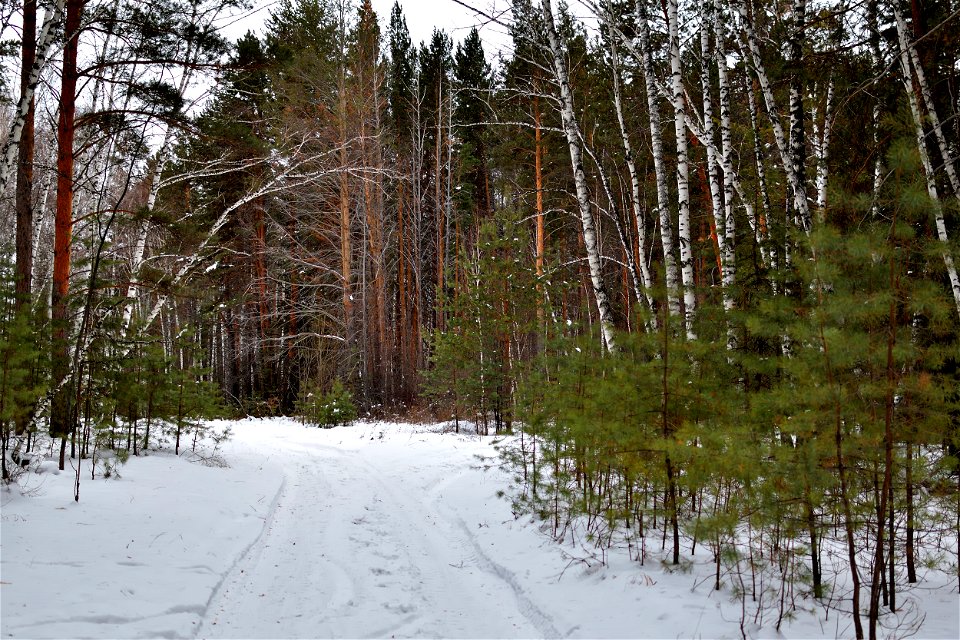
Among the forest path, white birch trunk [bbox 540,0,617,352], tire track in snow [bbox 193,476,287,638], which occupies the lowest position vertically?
the forest path

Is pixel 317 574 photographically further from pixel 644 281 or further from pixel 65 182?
pixel 65 182

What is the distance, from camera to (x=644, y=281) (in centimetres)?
860

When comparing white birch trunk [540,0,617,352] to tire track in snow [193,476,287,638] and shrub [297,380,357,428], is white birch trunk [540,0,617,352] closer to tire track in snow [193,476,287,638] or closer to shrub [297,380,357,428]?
tire track in snow [193,476,287,638]

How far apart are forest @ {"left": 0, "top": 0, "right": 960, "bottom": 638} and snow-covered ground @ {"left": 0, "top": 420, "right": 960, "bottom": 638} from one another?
16.6 inches

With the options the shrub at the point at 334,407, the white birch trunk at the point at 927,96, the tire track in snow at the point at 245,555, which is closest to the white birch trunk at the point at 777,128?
the white birch trunk at the point at 927,96

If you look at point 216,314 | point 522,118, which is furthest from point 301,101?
point 216,314

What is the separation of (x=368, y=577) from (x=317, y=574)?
1.52ft

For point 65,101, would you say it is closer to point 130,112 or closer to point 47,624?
point 130,112

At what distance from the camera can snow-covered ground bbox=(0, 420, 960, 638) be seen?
370 cm

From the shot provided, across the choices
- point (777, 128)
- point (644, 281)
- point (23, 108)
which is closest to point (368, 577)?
point (644, 281)

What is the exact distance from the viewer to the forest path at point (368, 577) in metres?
3.95

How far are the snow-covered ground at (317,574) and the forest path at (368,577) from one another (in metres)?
0.02

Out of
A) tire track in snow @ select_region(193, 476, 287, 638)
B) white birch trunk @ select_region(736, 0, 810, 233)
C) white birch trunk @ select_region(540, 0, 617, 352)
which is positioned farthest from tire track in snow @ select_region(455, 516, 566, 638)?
white birch trunk @ select_region(736, 0, 810, 233)

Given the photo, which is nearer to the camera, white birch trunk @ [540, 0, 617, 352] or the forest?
the forest
